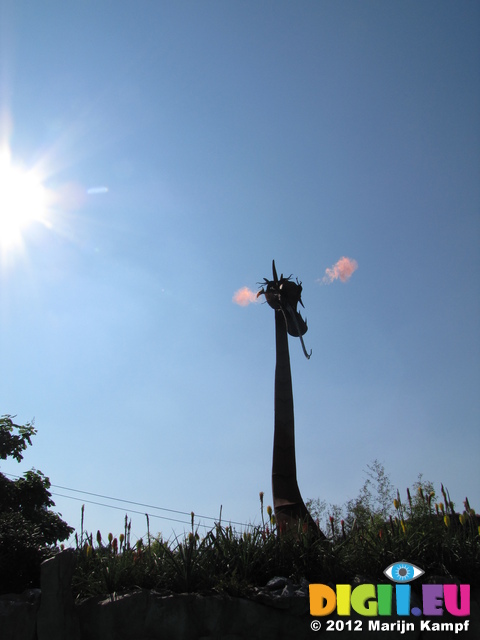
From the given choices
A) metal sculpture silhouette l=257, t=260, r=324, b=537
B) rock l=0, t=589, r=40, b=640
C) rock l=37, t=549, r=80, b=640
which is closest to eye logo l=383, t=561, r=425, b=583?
metal sculpture silhouette l=257, t=260, r=324, b=537

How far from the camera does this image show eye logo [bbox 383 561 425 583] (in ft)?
23.2

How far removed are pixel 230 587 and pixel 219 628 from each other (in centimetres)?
55

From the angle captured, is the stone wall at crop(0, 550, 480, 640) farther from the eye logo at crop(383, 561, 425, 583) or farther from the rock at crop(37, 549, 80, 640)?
the eye logo at crop(383, 561, 425, 583)

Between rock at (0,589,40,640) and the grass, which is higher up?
the grass

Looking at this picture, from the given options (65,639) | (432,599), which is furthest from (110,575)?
(432,599)

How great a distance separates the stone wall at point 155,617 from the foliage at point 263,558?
0.33 meters

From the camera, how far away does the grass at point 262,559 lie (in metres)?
6.91

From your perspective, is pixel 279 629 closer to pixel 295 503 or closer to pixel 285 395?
pixel 295 503

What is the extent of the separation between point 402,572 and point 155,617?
3695 mm

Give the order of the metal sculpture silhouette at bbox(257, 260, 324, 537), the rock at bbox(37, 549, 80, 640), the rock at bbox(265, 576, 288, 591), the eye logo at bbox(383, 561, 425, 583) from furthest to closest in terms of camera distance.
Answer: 1. the metal sculpture silhouette at bbox(257, 260, 324, 537)
2. the eye logo at bbox(383, 561, 425, 583)
3. the rock at bbox(265, 576, 288, 591)
4. the rock at bbox(37, 549, 80, 640)

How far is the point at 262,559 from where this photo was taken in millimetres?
7547

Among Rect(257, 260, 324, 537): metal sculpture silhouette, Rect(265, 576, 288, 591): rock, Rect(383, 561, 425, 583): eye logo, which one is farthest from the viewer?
Rect(257, 260, 324, 537): metal sculpture silhouette

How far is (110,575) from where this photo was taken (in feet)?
22.5

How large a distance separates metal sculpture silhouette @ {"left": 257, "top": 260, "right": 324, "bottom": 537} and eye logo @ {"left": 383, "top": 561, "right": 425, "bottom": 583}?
147cm
